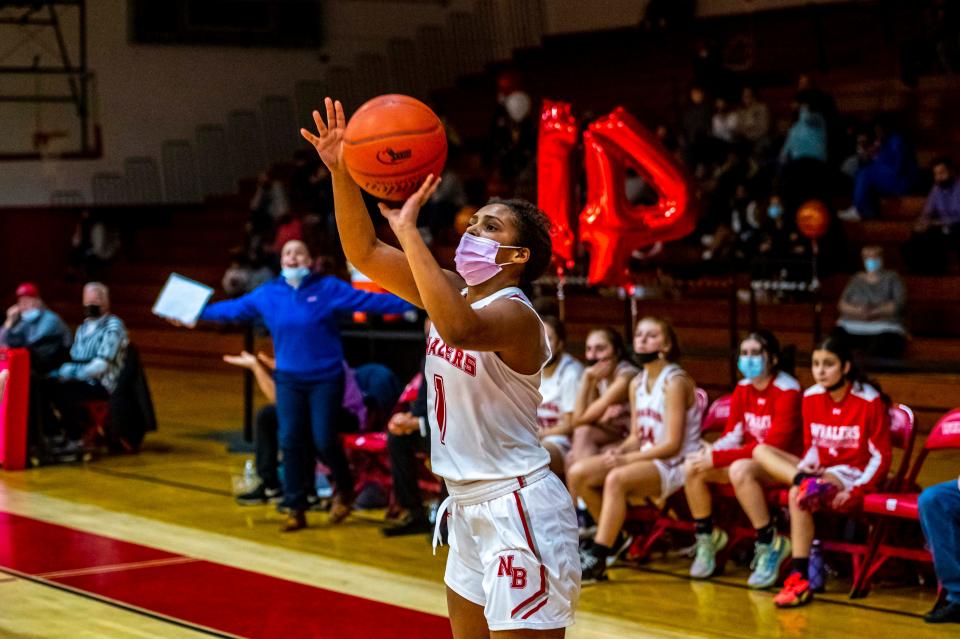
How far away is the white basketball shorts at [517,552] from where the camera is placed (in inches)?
138

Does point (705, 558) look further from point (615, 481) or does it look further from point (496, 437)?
point (496, 437)

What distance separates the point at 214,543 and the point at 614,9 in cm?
1346

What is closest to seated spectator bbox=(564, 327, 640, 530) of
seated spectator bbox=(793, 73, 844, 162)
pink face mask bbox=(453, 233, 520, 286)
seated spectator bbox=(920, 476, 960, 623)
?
seated spectator bbox=(920, 476, 960, 623)

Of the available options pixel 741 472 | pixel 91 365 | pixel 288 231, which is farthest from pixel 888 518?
pixel 288 231

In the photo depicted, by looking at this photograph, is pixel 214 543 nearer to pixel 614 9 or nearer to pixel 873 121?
pixel 873 121

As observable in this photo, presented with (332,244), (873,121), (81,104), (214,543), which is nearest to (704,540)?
(214,543)

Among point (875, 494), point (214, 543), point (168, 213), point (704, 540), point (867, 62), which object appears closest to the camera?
point (875, 494)

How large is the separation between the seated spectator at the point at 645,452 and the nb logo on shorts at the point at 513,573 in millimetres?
3266

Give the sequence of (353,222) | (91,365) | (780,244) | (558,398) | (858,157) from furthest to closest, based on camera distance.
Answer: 1. (858,157)
2. (780,244)
3. (91,365)
4. (558,398)
5. (353,222)

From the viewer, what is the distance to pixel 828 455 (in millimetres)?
6547

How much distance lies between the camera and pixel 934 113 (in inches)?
550

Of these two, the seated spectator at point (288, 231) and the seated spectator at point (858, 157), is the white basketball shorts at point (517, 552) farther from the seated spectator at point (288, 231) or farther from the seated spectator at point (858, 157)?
the seated spectator at point (288, 231)

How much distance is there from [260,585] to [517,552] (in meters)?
3.46

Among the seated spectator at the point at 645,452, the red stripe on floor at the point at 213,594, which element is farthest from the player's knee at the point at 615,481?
the red stripe on floor at the point at 213,594
